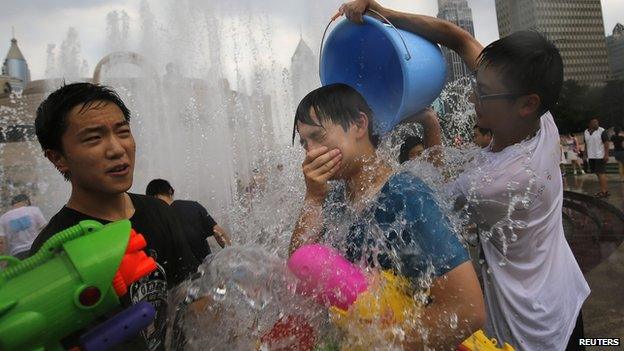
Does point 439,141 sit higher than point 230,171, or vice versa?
point 439,141

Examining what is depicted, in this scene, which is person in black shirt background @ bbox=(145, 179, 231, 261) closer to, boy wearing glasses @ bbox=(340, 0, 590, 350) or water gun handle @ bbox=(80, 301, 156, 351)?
boy wearing glasses @ bbox=(340, 0, 590, 350)

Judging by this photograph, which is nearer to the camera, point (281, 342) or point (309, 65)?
point (281, 342)

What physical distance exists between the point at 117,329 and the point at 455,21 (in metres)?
2.24

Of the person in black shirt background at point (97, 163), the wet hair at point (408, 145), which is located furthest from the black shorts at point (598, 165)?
the person in black shirt background at point (97, 163)

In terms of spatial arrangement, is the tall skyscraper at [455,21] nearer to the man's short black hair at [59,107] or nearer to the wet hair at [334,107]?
the wet hair at [334,107]

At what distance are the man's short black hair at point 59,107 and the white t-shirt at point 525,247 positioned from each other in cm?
149

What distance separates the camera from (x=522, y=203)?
5.62 ft

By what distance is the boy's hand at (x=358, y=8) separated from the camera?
189 cm

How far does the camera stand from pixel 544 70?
168 cm

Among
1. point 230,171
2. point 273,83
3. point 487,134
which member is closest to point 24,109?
point 273,83

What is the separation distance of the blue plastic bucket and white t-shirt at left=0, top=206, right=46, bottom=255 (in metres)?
4.28

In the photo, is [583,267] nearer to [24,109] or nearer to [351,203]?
[351,203]

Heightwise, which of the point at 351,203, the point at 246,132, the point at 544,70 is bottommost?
the point at 246,132

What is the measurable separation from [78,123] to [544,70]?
1.75m
